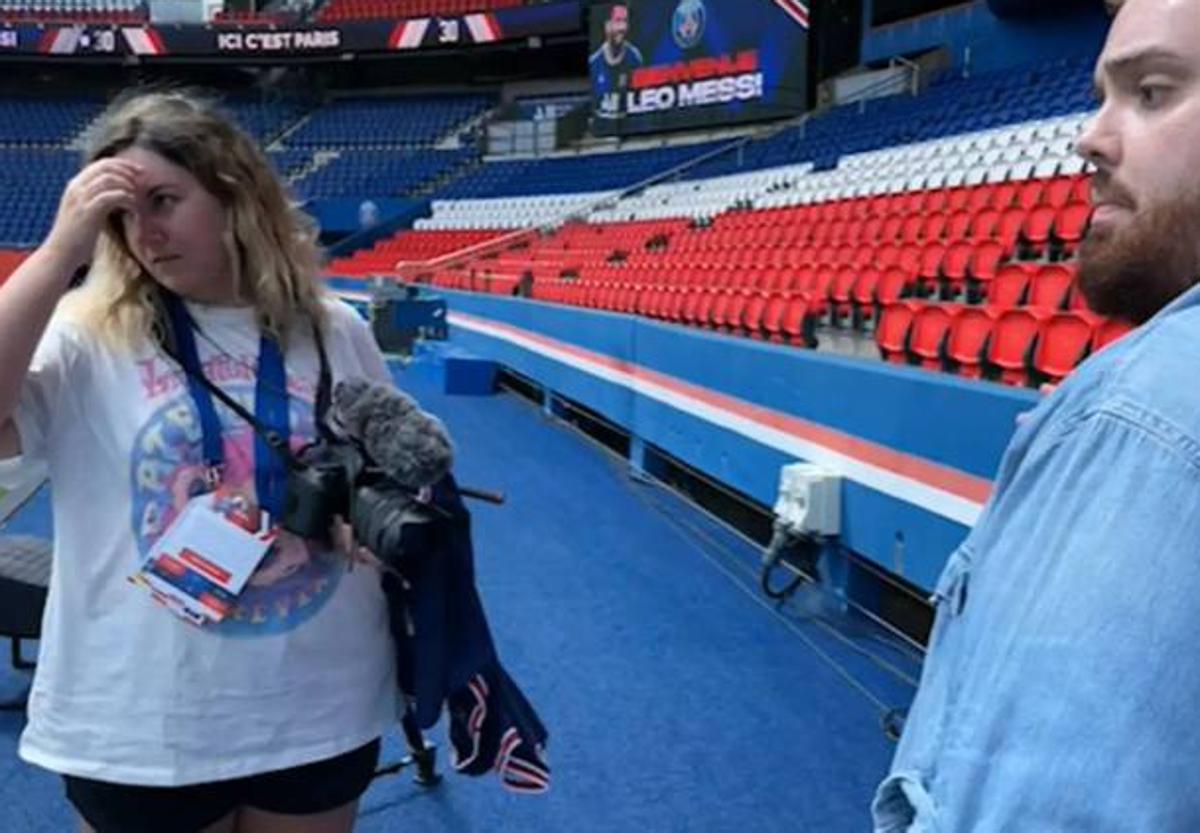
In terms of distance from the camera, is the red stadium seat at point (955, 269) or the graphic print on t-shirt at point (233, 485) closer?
the graphic print on t-shirt at point (233, 485)

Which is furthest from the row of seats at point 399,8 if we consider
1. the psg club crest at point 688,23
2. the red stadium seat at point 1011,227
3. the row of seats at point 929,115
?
the red stadium seat at point 1011,227

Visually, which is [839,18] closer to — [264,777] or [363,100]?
[363,100]

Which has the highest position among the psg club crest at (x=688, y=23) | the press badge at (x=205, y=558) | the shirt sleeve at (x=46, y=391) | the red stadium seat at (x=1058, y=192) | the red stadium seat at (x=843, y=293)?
the psg club crest at (x=688, y=23)

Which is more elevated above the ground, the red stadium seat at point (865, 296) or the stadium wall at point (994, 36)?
the stadium wall at point (994, 36)

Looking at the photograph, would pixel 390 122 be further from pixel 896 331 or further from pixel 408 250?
pixel 896 331

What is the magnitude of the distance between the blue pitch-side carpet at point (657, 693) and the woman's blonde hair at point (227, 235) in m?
1.45

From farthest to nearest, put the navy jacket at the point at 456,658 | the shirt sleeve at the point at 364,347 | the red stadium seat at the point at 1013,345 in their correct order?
the red stadium seat at the point at 1013,345 → the shirt sleeve at the point at 364,347 → the navy jacket at the point at 456,658

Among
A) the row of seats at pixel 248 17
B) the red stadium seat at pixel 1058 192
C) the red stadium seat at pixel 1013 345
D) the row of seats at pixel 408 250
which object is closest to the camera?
Result: the red stadium seat at pixel 1013 345

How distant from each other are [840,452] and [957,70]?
13462 mm

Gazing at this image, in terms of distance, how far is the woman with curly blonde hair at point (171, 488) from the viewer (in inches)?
46.7

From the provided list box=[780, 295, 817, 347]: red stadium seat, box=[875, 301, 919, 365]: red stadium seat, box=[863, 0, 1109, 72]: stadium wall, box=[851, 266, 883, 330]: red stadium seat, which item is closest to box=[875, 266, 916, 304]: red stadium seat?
box=[851, 266, 883, 330]: red stadium seat

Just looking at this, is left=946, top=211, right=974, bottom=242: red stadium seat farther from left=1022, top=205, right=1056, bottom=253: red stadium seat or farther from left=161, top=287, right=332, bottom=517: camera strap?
left=161, top=287, right=332, bottom=517: camera strap

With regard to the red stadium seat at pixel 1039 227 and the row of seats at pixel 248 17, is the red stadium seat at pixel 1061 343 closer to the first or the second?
the red stadium seat at pixel 1039 227

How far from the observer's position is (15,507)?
4.33 metres
